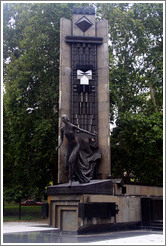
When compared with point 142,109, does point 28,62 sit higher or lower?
higher

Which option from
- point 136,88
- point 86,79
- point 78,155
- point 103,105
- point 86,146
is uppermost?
point 136,88

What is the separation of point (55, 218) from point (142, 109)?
591 inches

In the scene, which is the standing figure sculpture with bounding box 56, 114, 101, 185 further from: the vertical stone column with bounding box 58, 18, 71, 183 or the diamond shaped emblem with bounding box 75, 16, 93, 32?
the diamond shaped emblem with bounding box 75, 16, 93, 32

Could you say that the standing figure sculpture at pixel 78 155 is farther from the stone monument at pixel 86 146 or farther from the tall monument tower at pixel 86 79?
the tall monument tower at pixel 86 79

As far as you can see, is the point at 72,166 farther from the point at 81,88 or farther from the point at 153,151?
the point at 153,151

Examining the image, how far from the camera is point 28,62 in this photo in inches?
884

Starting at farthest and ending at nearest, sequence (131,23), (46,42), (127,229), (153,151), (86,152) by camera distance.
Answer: (131,23)
(46,42)
(153,151)
(86,152)
(127,229)

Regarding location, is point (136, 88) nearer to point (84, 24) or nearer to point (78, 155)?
point (84, 24)

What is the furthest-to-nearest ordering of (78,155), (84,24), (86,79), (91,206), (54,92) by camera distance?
(54,92)
(84,24)
(86,79)
(78,155)
(91,206)

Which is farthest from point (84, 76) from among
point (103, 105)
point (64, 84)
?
point (103, 105)

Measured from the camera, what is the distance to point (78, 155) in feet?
46.2

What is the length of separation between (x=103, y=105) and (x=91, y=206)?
6313 mm

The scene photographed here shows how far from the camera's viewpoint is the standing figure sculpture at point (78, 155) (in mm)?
12452

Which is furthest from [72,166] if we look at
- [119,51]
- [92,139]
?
[119,51]
